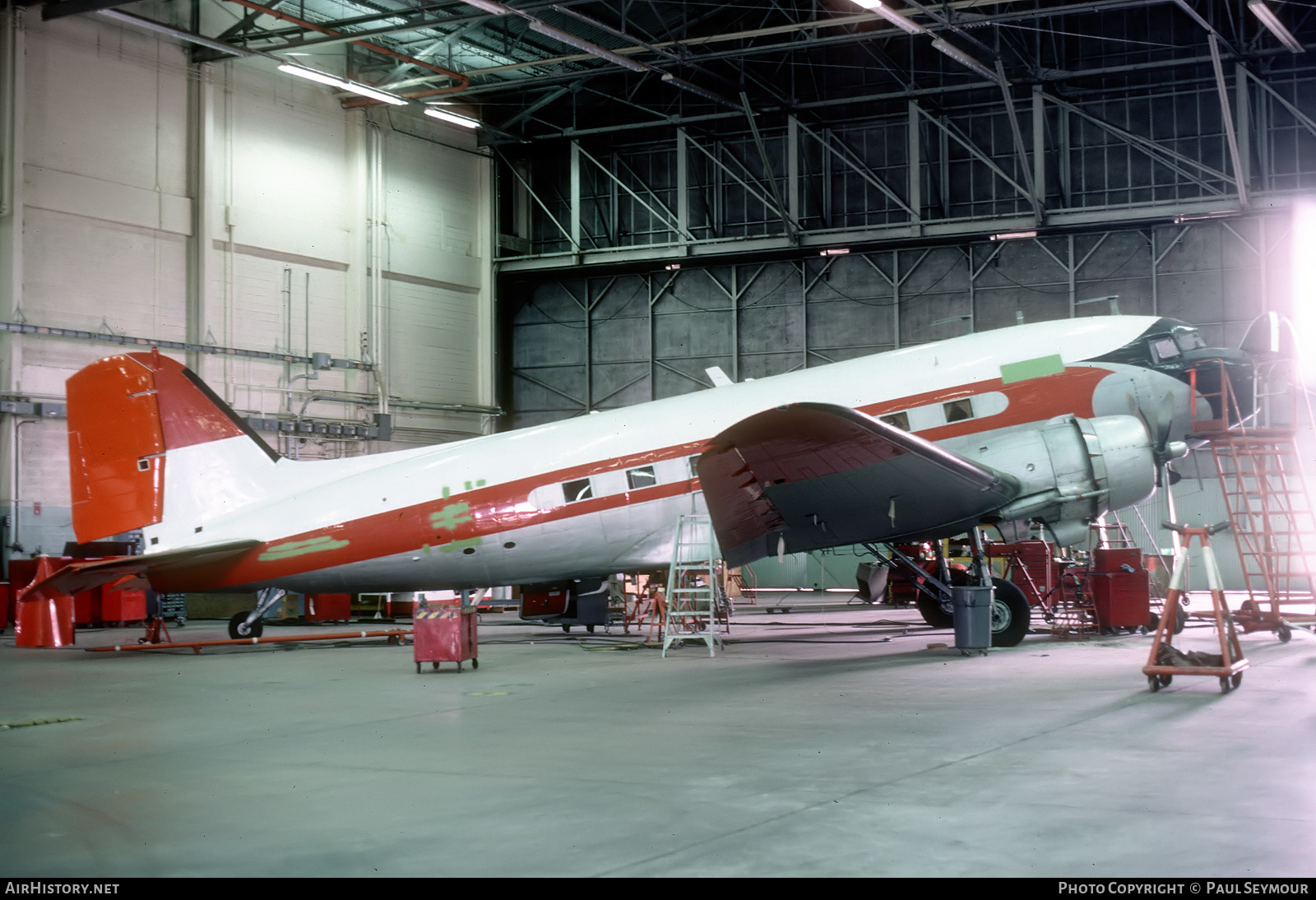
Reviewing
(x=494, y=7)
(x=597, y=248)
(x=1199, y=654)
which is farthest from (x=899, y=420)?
(x=597, y=248)

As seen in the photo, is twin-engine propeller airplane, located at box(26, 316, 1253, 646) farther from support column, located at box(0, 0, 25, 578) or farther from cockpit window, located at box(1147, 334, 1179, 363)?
support column, located at box(0, 0, 25, 578)

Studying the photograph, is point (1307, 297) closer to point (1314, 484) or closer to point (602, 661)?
point (1314, 484)

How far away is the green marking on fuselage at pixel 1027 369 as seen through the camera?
596 inches

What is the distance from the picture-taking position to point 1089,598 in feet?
57.9

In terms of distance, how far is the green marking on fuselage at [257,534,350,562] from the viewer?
51.4 ft

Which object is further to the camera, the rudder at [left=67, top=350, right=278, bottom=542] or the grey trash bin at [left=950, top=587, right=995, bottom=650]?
the rudder at [left=67, top=350, right=278, bottom=542]

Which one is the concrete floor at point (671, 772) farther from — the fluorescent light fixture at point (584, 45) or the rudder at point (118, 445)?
the fluorescent light fixture at point (584, 45)

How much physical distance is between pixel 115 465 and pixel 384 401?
16138 millimetres

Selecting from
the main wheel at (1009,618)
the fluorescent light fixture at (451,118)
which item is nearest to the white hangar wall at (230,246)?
the fluorescent light fixture at (451,118)

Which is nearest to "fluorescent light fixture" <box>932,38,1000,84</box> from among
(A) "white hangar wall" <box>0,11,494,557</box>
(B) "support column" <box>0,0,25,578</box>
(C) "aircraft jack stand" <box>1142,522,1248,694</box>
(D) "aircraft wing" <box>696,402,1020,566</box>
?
(D) "aircraft wing" <box>696,402,1020,566</box>

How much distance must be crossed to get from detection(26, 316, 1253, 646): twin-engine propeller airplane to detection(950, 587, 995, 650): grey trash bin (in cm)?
89

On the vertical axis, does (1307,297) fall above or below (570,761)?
above

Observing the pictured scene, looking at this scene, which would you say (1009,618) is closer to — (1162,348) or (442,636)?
(1162,348)
